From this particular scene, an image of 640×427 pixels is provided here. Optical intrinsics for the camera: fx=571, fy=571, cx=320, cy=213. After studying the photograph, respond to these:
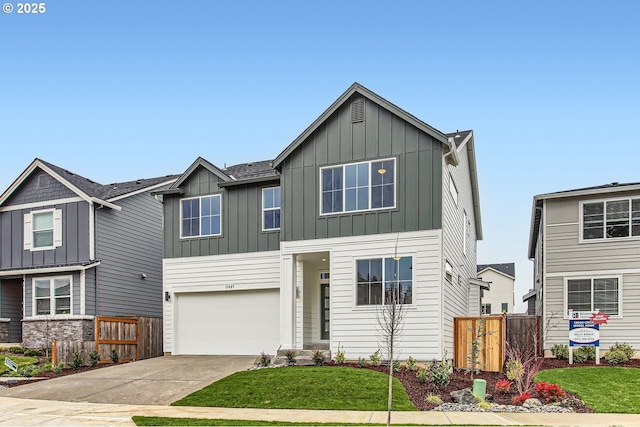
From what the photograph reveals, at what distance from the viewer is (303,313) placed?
17734mm

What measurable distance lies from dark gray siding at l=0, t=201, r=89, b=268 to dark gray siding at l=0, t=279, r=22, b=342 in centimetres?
111

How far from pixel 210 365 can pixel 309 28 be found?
421 inches

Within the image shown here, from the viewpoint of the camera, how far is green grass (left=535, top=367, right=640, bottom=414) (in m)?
11.6

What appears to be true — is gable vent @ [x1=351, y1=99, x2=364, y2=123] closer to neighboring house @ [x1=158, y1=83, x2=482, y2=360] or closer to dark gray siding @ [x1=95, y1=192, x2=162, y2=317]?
neighboring house @ [x1=158, y1=83, x2=482, y2=360]

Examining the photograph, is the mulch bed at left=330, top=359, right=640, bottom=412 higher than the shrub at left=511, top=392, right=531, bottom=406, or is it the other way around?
the shrub at left=511, top=392, right=531, bottom=406

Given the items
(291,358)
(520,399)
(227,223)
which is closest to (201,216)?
(227,223)

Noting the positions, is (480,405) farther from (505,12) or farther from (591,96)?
(591,96)

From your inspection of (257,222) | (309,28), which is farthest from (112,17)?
(257,222)

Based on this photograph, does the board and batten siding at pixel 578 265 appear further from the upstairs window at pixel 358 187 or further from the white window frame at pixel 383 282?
the upstairs window at pixel 358 187

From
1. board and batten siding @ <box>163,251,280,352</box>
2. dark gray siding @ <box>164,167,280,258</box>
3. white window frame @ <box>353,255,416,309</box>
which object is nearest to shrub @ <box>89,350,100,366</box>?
board and batten siding @ <box>163,251,280,352</box>

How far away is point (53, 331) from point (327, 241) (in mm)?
11441

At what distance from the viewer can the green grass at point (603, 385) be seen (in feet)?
38.1

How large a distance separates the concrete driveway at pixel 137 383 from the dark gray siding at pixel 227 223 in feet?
12.6

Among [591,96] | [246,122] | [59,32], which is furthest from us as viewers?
[246,122]
